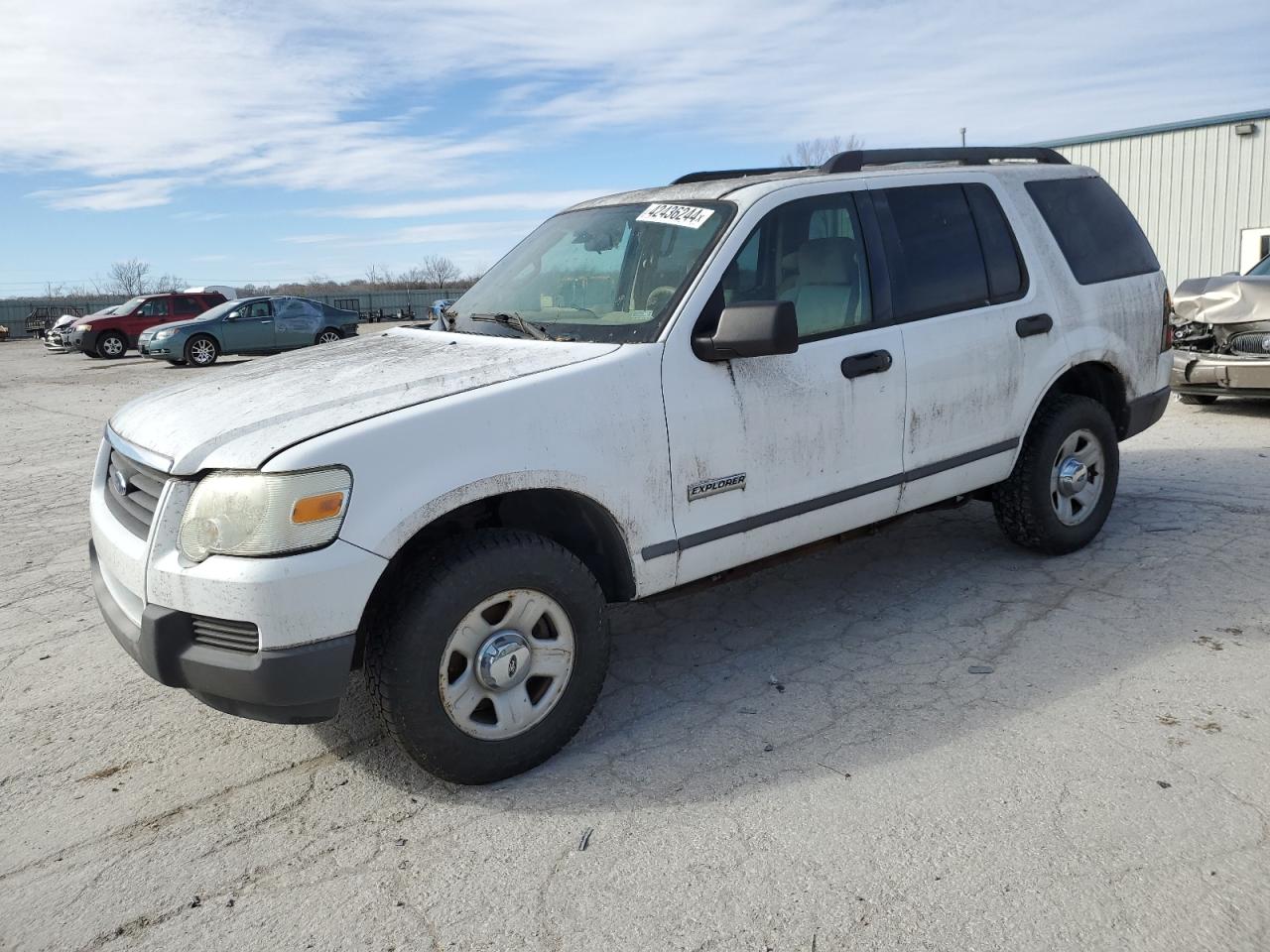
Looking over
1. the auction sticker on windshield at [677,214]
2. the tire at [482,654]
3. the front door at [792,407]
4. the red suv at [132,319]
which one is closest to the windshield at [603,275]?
the auction sticker on windshield at [677,214]

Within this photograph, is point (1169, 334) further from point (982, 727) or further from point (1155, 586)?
point (982, 727)

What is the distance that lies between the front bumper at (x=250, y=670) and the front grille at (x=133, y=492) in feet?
1.21

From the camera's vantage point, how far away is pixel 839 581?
5.03 meters

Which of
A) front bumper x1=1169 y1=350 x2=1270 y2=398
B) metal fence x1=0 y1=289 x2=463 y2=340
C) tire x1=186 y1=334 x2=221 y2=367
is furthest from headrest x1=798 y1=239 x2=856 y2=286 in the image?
metal fence x1=0 y1=289 x2=463 y2=340

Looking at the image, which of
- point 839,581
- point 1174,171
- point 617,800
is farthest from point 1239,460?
point 1174,171

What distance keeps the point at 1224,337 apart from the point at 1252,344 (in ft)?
0.75

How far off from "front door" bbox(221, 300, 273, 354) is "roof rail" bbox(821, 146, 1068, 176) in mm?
20785

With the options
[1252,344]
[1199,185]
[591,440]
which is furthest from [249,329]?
[591,440]

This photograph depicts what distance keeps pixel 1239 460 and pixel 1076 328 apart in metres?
3.13

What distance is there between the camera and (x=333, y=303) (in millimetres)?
49125

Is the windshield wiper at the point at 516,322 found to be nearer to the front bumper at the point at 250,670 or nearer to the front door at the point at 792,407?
the front door at the point at 792,407

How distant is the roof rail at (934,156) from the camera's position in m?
4.41

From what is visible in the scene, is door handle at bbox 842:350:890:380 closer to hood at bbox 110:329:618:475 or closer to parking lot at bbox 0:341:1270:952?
parking lot at bbox 0:341:1270:952

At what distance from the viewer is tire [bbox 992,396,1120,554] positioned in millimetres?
4816
